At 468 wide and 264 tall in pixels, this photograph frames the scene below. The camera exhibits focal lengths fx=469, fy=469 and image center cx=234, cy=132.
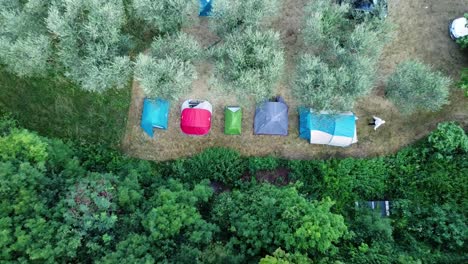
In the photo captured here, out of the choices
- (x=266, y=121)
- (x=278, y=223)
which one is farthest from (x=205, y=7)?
(x=278, y=223)

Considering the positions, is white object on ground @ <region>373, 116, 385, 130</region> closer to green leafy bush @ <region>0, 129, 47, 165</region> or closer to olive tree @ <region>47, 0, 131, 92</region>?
olive tree @ <region>47, 0, 131, 92</region>

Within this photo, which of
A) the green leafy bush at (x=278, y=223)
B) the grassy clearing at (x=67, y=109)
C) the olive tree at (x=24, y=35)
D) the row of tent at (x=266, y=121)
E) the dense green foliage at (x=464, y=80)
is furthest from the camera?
the grassy clearing at (x=67, y=109)

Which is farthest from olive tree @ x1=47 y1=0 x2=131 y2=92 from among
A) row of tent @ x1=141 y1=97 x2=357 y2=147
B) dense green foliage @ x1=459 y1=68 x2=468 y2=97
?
dense green foliage @ x1=459 y1=68 x2=468 y2=97

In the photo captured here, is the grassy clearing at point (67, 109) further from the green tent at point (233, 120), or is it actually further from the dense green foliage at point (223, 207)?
the green tent at point (233, 120)

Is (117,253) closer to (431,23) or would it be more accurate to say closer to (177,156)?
(177,156)

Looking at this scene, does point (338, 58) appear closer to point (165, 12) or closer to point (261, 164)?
point (261, 164)

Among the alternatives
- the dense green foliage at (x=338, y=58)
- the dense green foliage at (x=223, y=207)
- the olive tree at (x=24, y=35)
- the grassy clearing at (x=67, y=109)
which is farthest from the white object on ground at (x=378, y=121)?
the olive tree at (x=24, y=35)

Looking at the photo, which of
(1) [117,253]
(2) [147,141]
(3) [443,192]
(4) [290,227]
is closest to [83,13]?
(2) [147,141]
